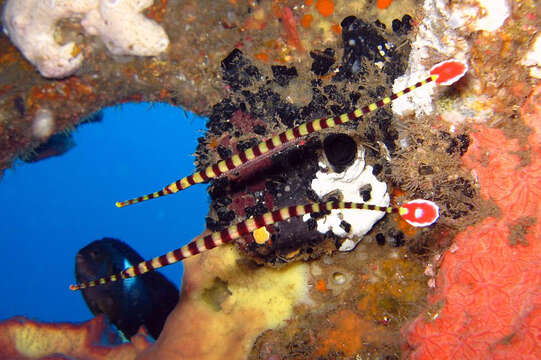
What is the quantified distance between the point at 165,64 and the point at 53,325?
14.6ft

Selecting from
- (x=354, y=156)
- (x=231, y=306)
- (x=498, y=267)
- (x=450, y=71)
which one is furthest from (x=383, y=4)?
(x=231, y=306)

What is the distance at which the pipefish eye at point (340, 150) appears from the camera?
3.72 metres

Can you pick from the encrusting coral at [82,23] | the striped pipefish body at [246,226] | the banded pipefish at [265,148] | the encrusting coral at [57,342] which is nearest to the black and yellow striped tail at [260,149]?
the banded pipefish at [265,148]

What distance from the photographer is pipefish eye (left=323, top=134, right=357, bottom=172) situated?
3725 millimetres

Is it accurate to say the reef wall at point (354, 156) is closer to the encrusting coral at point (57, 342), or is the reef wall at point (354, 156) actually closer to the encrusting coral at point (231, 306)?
the encrusting coral at point (231, 306)

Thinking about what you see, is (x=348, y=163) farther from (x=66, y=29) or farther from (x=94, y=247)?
(x=94, y=247)

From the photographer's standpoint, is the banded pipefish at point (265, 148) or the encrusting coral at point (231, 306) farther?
the encrusting coral at point (231, 306)

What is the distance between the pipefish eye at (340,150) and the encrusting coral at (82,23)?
2690mm

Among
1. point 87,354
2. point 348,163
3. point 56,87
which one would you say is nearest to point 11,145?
point 56,87

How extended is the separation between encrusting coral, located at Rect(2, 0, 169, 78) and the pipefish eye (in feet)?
8.83

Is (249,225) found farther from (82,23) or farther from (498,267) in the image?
(82,23)

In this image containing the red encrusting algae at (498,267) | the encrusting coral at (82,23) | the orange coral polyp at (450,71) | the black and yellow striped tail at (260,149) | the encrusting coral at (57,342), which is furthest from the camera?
the encrusting coral at (57,342)

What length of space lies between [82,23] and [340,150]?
3.69 metres

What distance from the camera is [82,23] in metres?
4.83
